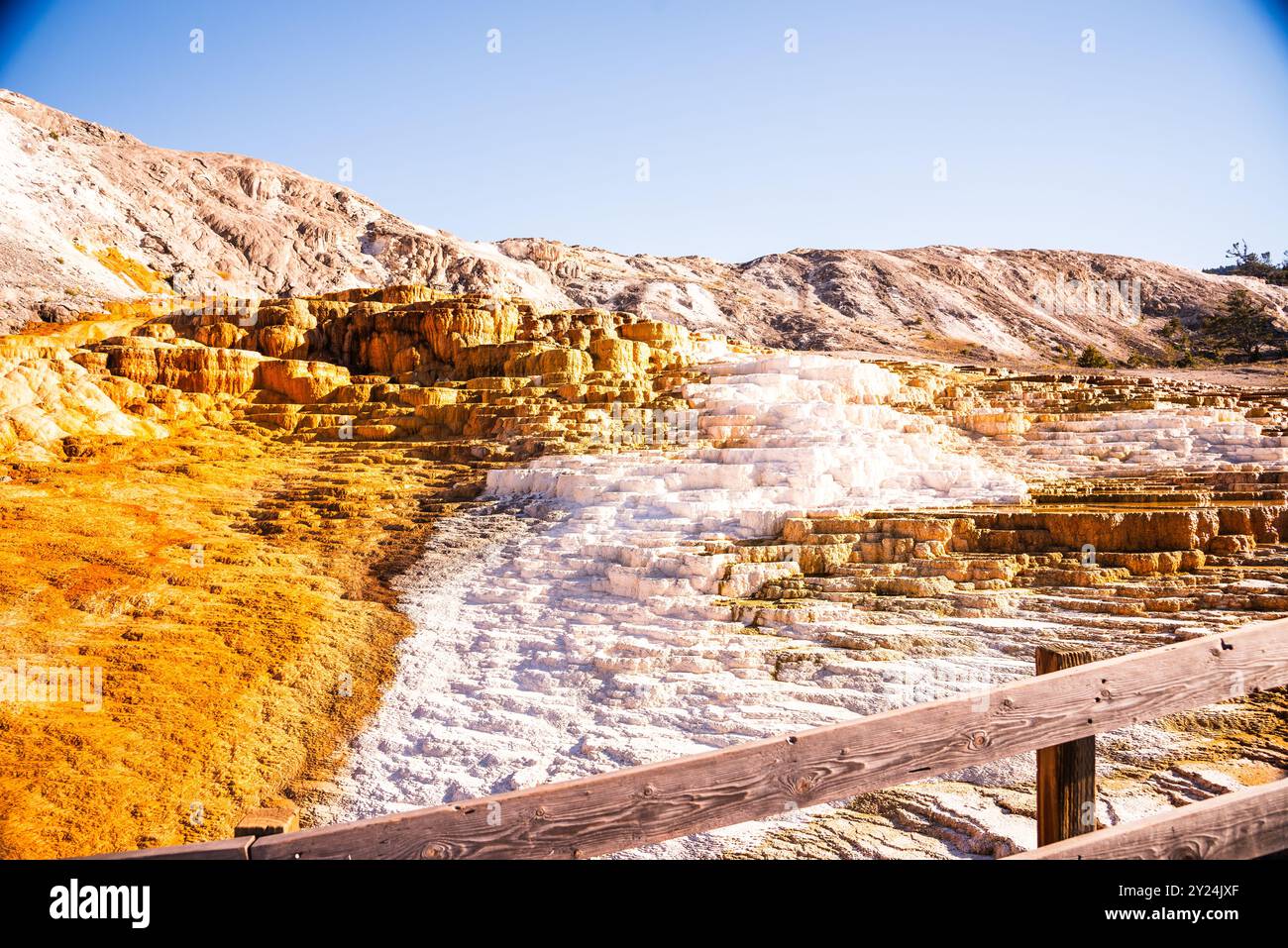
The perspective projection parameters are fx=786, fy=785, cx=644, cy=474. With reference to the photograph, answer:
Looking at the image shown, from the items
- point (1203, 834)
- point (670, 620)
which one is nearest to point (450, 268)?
point (670, 620)

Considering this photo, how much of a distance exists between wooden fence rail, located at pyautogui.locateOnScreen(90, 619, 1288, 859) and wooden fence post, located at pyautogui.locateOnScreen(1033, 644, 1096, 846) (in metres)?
0.06

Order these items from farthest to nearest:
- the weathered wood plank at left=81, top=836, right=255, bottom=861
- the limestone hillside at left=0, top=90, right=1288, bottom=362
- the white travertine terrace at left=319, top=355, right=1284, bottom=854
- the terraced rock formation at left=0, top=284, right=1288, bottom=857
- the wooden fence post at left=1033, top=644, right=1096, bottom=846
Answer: the limestone hillside at left=0, top=90, right=1288, bottom=362, the white travertine terrace at left=319, top=355, right=1284, bottom=854, the terraced rock formation at left=0, top=284, right=1288, bottom=857, the wooden fence post at left=1033, top=644, right=1096, bottom=846, the weathered wood plank at left=81, top=836, right=255, bottom=861

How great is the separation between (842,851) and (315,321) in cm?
1814

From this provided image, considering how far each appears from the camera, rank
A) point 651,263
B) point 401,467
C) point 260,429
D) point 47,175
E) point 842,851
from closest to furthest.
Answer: point 842,851, point 401,467, point 260,429, point 47,175, point 651,263

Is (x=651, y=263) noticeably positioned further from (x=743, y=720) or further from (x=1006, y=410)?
(x=743, y=720)

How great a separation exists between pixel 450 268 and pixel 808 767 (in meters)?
34.8

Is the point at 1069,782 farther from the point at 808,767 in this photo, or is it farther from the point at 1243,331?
the point at 1243,331

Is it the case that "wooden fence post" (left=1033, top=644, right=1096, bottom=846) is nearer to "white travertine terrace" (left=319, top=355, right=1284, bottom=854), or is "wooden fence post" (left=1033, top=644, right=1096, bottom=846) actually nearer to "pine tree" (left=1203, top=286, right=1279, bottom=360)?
"white travertine terrace" (left=319, top=355, right=1284, bottom=854)

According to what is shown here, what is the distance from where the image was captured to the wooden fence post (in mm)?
1607

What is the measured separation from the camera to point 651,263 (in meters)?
44.0

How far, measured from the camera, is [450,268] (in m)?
33.9

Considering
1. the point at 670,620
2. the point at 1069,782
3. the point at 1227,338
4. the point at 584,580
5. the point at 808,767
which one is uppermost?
the point at 1227,338

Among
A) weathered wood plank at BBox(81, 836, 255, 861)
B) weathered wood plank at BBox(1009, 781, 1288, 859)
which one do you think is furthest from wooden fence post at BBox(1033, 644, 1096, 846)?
weathered wood plank at BBox(81, 836, 255, 861)
